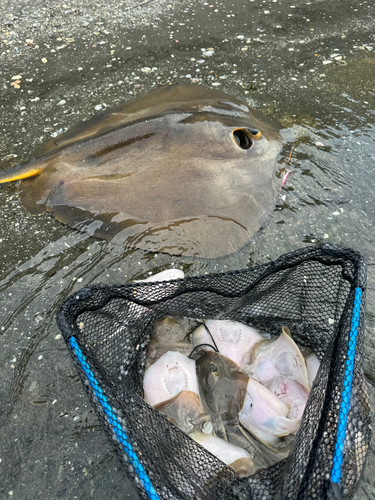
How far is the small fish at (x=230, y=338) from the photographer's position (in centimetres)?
221

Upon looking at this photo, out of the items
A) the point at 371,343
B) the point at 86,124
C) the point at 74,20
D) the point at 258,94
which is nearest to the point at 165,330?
Result: the point at 371,343

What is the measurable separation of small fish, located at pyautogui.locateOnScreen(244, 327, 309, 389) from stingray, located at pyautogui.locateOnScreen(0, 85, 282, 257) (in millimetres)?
1021

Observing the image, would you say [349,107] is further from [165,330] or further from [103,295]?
[103,295]

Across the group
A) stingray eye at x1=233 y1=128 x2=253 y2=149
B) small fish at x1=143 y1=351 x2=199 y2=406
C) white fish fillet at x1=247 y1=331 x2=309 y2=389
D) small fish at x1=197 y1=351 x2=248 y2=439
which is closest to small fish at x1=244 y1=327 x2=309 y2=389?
white fish fillet at x1=247 y1=331 x2=309 y2=389

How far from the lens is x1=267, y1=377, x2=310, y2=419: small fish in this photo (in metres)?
1.91

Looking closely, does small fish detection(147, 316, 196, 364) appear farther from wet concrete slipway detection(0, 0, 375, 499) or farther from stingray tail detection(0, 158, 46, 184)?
stingray tail detection(0, 158, 46, 184)

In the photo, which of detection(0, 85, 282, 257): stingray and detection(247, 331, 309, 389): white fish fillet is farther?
detection(0, 85, 282, 257): stingray

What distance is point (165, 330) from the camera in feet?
7.66

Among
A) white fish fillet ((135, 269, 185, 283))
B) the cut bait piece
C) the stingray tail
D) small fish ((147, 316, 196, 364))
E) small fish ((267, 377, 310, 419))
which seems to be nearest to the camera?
the cut bait piece

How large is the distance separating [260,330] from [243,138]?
74.6 inches

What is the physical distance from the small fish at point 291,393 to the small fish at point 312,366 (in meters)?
0.12

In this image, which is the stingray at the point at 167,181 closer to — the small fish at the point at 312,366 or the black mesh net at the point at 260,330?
the black mesh net at the point at 260,330

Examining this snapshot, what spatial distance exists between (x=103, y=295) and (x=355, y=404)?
1.26 meters

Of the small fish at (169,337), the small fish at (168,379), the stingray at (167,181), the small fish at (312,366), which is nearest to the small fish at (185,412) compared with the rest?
the small fish at (168,379)
